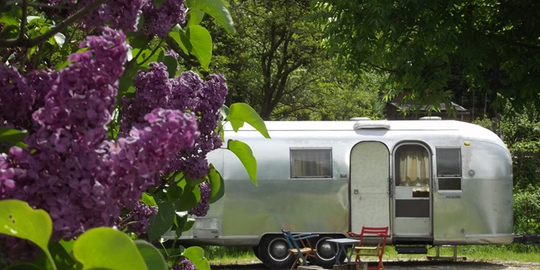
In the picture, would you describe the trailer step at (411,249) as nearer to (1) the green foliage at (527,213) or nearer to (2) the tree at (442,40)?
(1) the green foliage at (527,213)

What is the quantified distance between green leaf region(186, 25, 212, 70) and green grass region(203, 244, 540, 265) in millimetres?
14253

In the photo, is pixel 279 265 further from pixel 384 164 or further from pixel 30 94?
pixel 30 94

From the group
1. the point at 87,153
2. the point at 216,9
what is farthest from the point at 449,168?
the point at 87,153

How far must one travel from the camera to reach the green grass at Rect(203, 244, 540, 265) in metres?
16.6

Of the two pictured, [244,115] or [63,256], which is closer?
[63,256]

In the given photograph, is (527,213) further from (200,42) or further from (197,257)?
(200,42)

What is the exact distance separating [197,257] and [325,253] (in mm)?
12980

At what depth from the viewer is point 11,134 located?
1.19 metres

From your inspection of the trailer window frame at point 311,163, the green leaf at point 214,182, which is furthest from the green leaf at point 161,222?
the trailer window frame at point 311,163

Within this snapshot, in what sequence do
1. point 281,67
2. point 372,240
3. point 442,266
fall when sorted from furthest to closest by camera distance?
point 281,67 < point 442,266 < point 372,240

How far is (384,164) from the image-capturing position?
15.2 meters

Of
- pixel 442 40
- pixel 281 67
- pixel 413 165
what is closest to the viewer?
pixel 442 40

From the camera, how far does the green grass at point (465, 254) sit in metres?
16.6

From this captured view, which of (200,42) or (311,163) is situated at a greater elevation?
(200,42)
